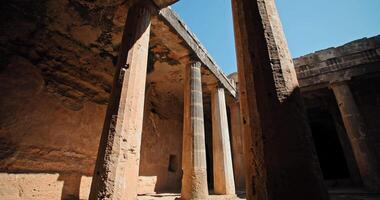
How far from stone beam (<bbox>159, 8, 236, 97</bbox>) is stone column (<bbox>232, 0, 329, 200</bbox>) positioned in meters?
3.74

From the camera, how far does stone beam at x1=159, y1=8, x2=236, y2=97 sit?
5.68 meters

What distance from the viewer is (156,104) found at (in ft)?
33.4

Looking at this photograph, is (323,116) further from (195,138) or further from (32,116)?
(32,116)

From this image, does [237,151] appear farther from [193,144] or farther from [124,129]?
[124,129]

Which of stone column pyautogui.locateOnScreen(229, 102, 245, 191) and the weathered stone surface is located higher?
the weathered stone surface

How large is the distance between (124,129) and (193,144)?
128 inches

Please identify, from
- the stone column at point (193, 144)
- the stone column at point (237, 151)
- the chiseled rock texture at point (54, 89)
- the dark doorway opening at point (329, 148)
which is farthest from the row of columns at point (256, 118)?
the dark doorway opening at point (329, 148)

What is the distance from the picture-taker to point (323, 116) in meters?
13.1

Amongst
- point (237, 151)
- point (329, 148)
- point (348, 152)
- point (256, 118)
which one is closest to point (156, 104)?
point (237, 151)

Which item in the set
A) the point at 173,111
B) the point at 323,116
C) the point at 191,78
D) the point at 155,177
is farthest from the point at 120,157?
the point at 323,116

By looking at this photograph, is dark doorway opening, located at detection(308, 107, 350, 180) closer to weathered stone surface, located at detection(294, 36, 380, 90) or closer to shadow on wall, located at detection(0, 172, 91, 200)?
weathered stone surface, located at detection(294, 36, 380, 90)

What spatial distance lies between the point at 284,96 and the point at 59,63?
6749 millimetres

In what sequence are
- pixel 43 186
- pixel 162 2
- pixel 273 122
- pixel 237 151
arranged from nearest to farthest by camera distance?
pixel 273 122
pixel 162 2
pixel 43 186
pixel 237 151

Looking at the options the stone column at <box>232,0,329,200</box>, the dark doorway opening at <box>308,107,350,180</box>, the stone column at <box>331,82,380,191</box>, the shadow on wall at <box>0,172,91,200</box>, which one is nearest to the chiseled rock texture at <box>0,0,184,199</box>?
the shadow on wall at <box>0,172,91,200</box>
